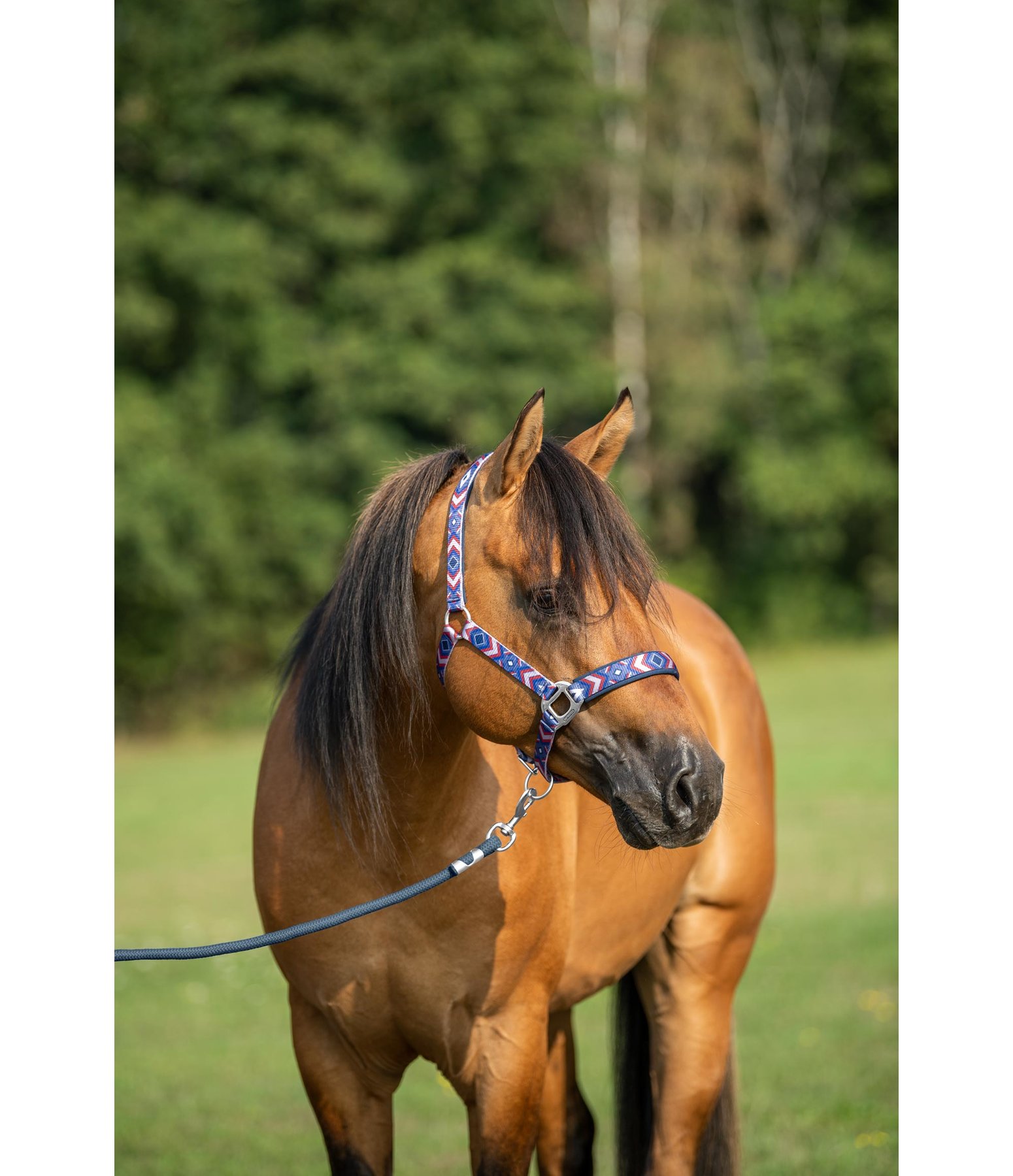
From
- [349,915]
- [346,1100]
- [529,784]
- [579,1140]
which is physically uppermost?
[529,784]

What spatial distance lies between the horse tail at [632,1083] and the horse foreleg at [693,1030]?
10 cm

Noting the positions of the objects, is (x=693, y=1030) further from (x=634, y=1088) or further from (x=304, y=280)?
(x=304, y=280)

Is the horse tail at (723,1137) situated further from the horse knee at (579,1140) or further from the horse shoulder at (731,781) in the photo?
the horse shoulder at (731,781)

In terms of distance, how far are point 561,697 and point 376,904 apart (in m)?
0.60

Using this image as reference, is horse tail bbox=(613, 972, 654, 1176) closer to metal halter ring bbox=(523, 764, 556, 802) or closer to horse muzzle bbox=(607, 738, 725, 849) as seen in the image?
metal halter ring bbox=(523, 764, 556, 802)

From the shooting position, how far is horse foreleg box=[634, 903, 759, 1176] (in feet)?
10.3

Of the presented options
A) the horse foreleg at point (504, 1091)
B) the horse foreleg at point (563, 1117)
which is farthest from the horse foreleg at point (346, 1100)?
the horse foreleg at point (563, 1117)

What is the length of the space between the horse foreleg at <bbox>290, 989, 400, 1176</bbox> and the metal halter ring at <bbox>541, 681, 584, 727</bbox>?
983 millimetres

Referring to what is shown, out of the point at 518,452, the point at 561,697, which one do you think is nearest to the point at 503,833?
the point at 561,697

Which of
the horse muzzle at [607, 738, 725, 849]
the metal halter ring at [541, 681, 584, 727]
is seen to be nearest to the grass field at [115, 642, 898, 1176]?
the horse muzzle at [607, 738, 725, 849]

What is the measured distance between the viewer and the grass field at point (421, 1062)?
4.55m

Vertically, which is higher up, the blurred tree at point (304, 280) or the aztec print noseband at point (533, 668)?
the blurred tree at point (304, 280)

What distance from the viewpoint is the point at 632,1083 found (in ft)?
11.5
